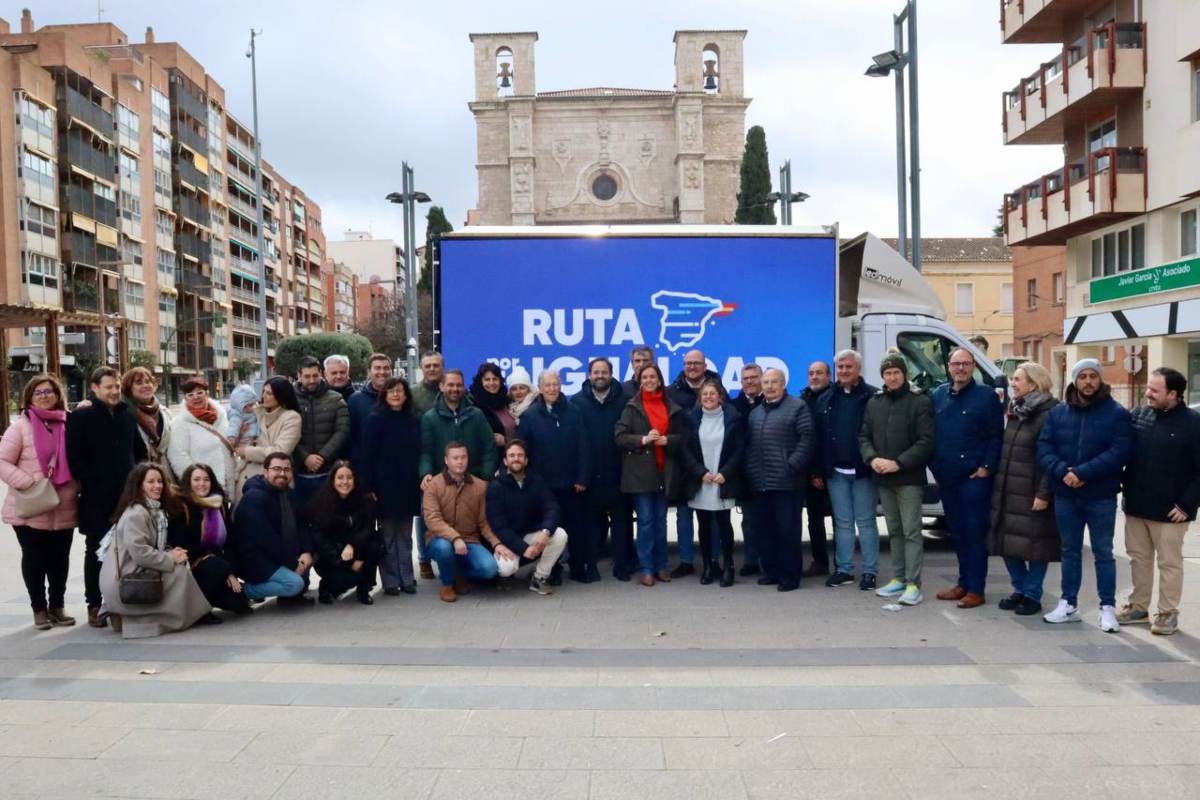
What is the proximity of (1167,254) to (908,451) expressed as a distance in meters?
21.3

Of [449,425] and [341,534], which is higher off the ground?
[449,425]

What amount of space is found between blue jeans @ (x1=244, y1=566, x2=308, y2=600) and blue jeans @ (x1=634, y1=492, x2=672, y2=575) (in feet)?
9.02

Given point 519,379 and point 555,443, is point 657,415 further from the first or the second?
point 519,379

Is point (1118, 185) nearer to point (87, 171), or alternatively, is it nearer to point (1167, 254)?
point (1167, 254)

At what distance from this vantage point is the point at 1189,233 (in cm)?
2430

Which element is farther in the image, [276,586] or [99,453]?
[276,586]

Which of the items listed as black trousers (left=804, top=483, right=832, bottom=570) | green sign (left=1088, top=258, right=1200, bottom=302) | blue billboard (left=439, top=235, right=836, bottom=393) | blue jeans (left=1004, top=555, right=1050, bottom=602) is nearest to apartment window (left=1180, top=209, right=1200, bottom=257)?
green sign (left=1088, top=258, right=1200, bottom=302)

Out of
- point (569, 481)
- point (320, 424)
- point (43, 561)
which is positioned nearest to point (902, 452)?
point (569, 481)

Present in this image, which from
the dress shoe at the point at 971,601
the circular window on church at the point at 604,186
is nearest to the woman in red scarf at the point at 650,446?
the dress shoe at the point at 971,601

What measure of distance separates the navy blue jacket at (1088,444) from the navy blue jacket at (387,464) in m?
4.69

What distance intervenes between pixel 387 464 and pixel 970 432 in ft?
14.5

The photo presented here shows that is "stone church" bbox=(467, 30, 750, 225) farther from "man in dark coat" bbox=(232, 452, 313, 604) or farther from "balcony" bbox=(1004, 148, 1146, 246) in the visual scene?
"man in dark coat" bbox=(232, 452, 313, 604)

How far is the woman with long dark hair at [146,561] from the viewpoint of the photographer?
6.80 metres

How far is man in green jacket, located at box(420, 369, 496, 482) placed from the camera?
8.20 metres
